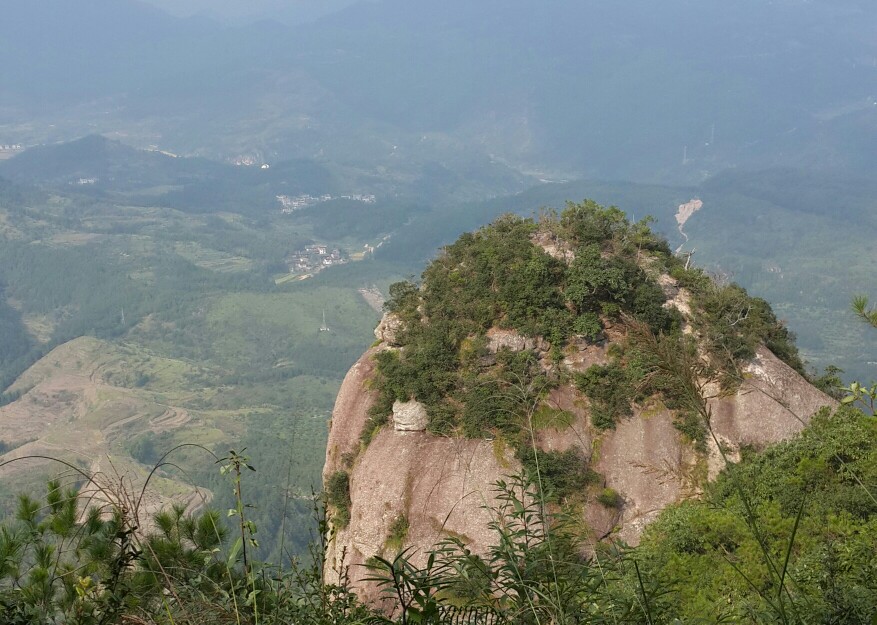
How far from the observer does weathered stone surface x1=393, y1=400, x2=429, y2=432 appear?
688 inches

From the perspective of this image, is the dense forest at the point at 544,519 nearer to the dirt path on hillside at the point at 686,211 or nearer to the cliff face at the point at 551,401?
the cliff face at the point at 551,401

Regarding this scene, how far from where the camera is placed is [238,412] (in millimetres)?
82375

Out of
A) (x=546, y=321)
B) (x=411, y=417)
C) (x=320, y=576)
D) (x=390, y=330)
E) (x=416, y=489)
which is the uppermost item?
(x=320, y=576)

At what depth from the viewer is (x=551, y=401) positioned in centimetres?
1694

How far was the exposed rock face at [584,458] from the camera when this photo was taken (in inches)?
631

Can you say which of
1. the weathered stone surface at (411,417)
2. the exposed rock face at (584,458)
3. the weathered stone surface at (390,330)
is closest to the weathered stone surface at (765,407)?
the exposed rock face at (584,458)

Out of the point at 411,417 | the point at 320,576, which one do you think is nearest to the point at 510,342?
the point at 411,417

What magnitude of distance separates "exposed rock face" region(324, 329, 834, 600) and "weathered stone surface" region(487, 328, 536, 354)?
0.12 feet

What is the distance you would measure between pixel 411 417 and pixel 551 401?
11.7 ft

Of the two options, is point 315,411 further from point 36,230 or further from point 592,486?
point 36,230

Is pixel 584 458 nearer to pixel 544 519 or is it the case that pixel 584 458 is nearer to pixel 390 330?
pixel 390 330

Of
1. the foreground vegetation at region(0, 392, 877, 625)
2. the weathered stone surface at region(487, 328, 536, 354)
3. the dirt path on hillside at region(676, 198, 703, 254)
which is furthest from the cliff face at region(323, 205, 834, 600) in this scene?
the dirt path on hillside at region(676, 198, 703, 254)

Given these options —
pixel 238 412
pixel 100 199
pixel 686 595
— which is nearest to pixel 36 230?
pixel 100 199

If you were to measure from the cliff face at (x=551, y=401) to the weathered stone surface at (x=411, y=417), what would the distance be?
0.12 feet
